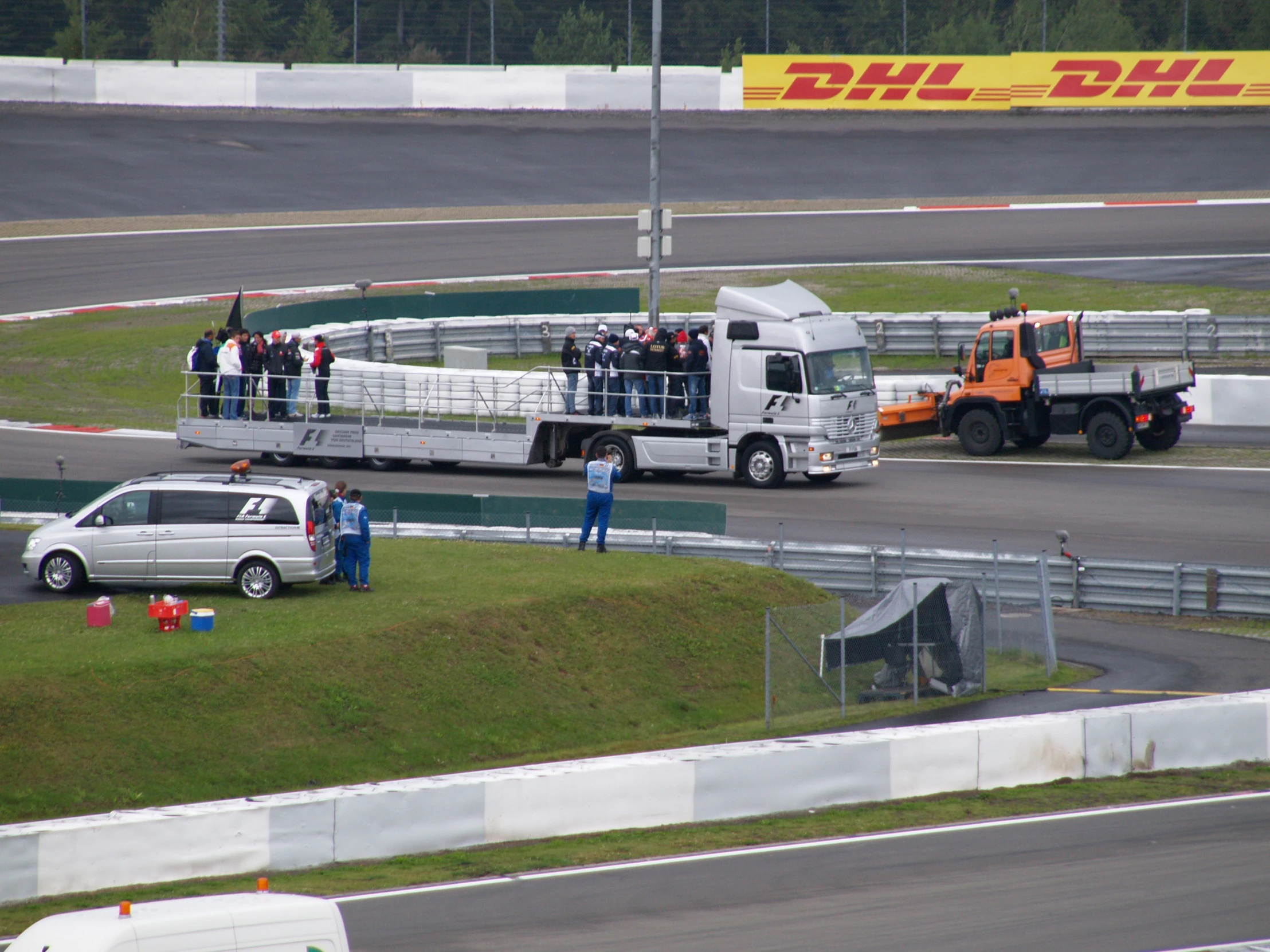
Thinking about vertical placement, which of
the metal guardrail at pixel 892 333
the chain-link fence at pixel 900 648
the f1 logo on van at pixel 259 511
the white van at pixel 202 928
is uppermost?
the metal guardrail at pixel 892 333

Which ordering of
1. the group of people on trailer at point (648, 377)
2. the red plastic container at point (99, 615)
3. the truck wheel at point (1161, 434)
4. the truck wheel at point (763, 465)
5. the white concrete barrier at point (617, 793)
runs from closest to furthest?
the white concrete barrier at point (617, 793), the red plastic container at point (99, 615), the truck wheel at point (763, 465), the group of people on trailer at point (648, 377), the truck wheel at point (1161, 434)

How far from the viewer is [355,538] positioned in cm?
1884

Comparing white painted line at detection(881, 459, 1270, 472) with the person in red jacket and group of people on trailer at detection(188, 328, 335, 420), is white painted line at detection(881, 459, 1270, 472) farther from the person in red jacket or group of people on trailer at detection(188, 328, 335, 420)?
group of people on trailer at detection(188, 328, 335, 420)

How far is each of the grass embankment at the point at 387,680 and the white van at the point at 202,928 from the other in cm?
806

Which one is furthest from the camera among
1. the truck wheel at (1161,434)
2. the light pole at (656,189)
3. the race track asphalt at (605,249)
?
the race track asphalt at (605,249)

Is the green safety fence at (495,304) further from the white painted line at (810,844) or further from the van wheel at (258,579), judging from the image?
the white painted line at (810,844)

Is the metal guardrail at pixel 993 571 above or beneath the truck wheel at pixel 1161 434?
beneath

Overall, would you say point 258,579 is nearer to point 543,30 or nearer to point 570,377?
point 570,377

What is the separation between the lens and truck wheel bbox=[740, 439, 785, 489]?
25.9m

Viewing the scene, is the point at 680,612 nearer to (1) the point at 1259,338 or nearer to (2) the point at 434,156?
(1) the point at 1259,338

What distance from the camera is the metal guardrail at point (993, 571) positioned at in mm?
19312

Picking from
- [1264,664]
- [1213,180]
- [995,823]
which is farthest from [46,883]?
[1213,180]

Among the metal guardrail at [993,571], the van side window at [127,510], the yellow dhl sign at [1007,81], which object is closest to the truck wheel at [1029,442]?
the metal guardrail at [993,571]

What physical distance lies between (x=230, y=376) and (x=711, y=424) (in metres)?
9.04
